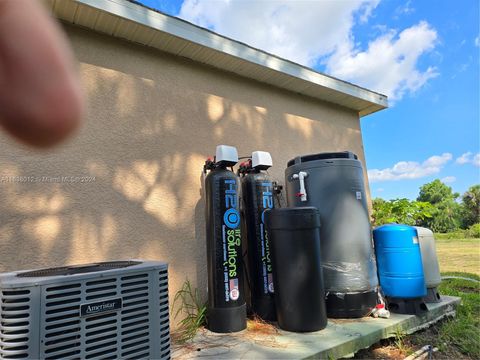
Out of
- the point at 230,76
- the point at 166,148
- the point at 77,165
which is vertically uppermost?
the point at 230,76

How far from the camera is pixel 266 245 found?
275 cm

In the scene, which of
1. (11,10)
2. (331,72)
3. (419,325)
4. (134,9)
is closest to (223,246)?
(419,325)

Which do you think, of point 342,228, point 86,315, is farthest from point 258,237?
point 86,315

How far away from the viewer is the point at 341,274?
2680 mm

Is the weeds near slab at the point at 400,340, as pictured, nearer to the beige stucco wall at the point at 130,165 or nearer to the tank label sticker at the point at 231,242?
the tank label sticker at the point at 231,242

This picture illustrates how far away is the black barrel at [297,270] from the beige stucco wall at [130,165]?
0.80m

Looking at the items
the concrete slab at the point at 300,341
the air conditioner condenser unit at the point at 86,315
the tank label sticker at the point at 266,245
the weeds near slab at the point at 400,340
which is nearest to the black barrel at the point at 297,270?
the concrete slab at the point at 300,341

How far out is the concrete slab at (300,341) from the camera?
1979 mm

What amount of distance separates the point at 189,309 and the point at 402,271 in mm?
1932

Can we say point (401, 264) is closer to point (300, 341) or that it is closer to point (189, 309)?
point (300, 341)

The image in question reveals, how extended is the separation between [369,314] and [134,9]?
327 cm

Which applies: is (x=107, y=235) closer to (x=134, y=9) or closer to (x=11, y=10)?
(x=134, y=9)

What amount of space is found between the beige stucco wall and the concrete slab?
0.65 meters

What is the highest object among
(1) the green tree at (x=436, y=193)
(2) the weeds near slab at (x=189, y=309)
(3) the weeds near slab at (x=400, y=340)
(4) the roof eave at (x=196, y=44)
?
(1) the green tree at (x=436, y=193)
